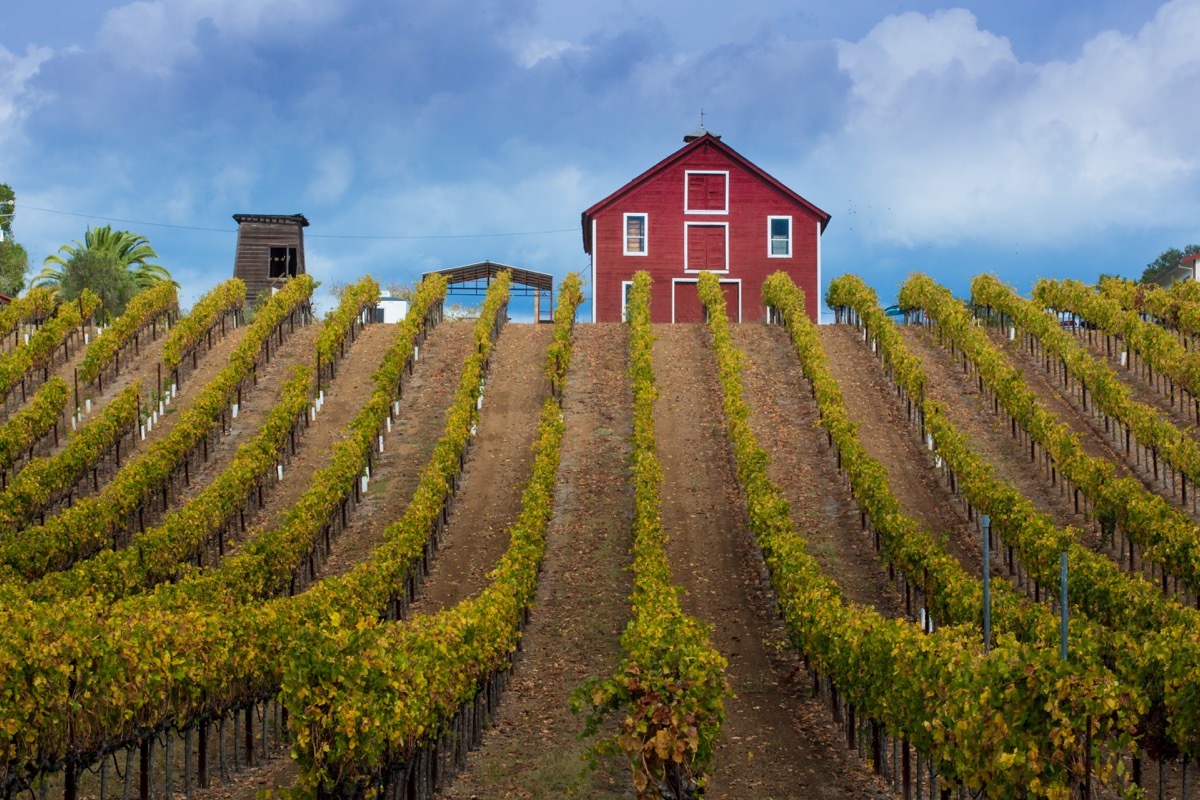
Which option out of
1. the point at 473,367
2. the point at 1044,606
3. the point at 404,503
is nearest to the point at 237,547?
the point at 404,503

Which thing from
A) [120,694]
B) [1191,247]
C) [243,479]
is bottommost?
[120,694]

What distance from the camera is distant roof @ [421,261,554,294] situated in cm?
7131

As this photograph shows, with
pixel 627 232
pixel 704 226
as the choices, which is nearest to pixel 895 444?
pixel 704 226

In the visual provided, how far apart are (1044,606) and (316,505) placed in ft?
61.7

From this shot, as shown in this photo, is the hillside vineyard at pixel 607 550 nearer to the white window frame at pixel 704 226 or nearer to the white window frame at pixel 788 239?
the white window frame at pixel 704 226

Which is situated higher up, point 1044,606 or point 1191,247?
point 1191,247

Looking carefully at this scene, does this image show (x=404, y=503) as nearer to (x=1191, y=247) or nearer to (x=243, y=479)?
(x=243, y=479)

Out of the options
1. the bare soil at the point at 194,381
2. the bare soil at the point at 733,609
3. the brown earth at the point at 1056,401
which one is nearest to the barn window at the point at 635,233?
the bare soil at the point at 733,609

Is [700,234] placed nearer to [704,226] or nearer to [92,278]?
[704,226]

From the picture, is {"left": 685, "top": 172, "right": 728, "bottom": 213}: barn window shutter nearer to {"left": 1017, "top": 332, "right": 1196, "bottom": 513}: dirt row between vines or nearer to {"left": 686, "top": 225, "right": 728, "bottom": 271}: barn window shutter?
{"left": 686, "top": 225, "right": 728, "bottom": 271}: barn window shutter

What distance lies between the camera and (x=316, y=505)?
34438mm

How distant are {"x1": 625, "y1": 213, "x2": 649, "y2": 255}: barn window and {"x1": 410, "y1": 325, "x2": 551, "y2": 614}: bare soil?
1006 cm

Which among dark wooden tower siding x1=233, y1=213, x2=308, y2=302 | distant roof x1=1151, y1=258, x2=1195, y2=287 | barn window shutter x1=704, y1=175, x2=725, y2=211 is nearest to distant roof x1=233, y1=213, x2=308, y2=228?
dark wooden tower siding x1=233, y1=213, x2=308, y2=302

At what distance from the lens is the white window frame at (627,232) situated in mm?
66250
